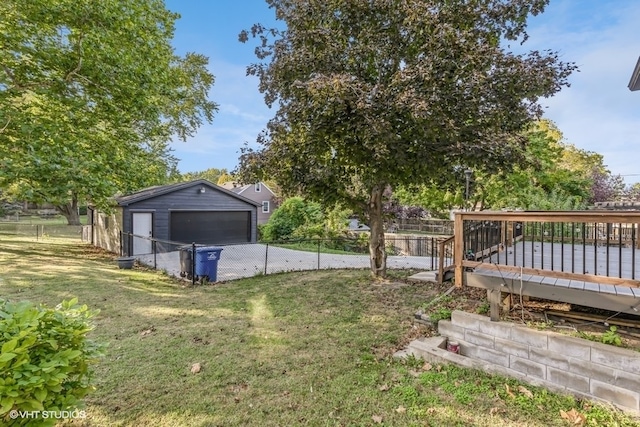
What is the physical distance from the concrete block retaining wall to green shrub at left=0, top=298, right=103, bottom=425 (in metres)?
3.81

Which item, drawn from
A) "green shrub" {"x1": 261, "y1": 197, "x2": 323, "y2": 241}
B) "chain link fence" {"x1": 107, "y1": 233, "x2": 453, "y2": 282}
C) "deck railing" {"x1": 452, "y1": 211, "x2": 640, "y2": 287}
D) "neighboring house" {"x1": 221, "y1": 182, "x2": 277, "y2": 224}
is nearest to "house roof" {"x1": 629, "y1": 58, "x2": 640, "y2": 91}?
"deck railing" {"x1": 452, "y1": 211, "x2": 640, "y2": 287}

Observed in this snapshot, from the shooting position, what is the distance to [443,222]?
2372 centimetres

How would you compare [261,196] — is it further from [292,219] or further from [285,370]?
[285,370]

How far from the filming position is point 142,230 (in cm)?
1362

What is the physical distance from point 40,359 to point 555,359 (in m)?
4.27

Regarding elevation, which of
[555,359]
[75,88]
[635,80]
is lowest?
[555,359]

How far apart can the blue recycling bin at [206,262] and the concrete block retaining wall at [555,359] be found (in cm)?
611

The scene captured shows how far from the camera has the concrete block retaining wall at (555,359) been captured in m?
2.91

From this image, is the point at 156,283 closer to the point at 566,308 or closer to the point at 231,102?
the point at 566,308

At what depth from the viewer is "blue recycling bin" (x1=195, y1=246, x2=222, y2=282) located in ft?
26.5

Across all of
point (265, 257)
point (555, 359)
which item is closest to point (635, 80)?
point (555, 359)

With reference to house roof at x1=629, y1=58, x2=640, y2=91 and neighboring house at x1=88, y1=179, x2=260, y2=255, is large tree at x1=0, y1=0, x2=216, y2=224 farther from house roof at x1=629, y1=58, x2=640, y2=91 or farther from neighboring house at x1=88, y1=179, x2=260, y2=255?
house roof at x1=629, y1=58, x2=640, y2=91

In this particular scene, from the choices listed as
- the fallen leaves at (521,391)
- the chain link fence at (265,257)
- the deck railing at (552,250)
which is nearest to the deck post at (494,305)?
the deck railing at (552,250)

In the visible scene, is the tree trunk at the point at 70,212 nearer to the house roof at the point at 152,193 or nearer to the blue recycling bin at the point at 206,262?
the house roof at the point at 152,193
